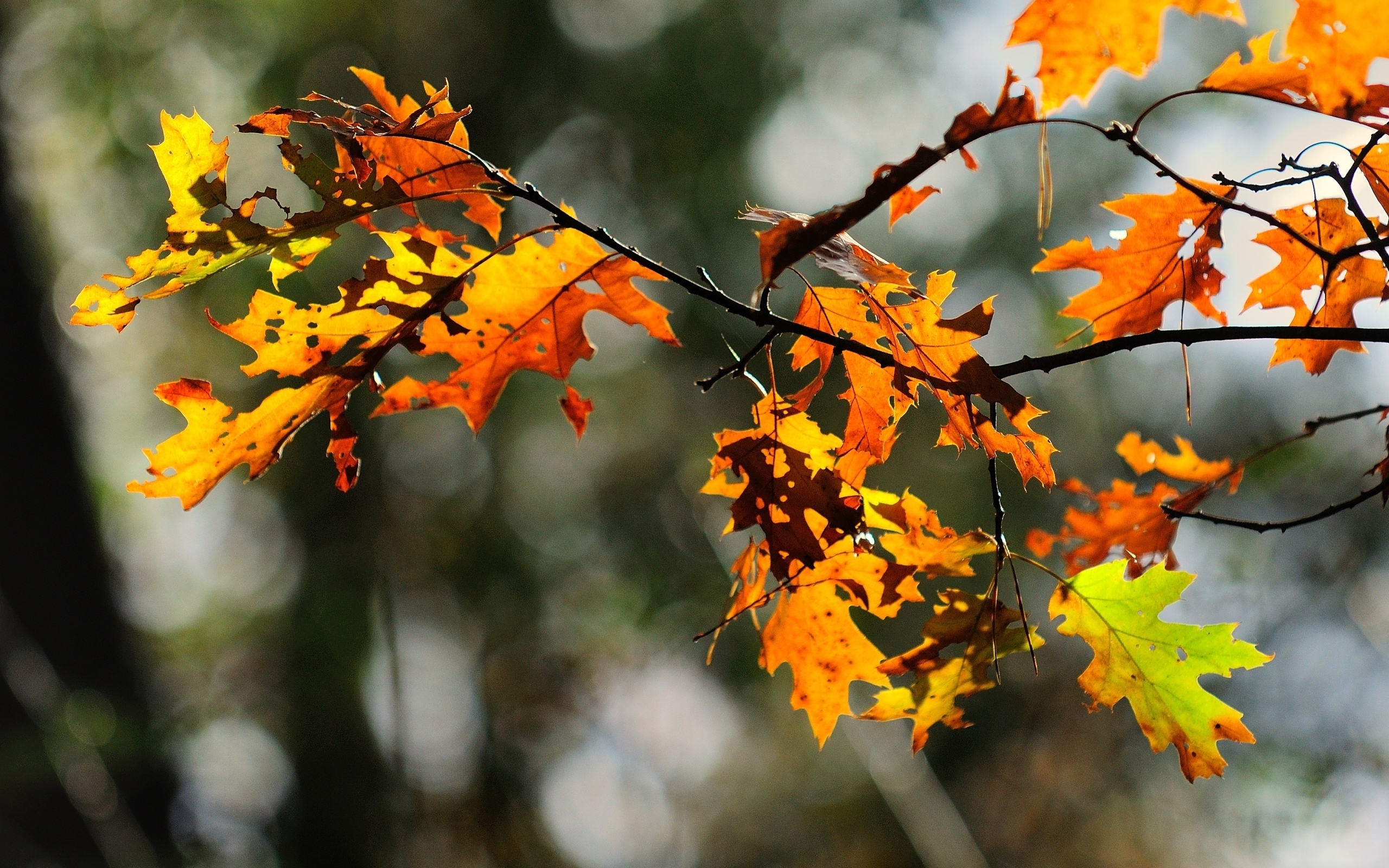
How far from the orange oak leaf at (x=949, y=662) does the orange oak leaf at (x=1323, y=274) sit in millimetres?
407

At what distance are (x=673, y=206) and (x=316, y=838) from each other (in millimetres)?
4724

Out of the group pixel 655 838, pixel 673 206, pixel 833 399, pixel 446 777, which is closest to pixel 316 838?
pixel 446 777

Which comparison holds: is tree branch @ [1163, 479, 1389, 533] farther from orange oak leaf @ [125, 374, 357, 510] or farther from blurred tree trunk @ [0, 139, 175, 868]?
blurred tree trunk @ [0, 139, 175, 868]

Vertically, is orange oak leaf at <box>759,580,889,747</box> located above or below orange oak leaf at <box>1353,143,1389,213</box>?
below

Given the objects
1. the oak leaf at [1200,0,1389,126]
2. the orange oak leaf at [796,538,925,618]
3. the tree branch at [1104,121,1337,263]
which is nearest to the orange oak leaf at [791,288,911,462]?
the orange oak leaf at [796,538,925,618]

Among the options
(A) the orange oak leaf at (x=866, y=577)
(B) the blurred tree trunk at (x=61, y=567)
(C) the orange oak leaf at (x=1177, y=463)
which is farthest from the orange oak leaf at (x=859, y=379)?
(B) the blurred tree trunk at (x=61, y=567)

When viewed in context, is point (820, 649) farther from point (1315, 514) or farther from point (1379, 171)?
point (1379, 171)

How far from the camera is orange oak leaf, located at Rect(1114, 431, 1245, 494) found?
1.16m

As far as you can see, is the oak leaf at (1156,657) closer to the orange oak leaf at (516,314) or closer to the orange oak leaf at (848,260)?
the orange oak leaf at (848,260)

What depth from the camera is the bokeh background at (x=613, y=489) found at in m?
5.12

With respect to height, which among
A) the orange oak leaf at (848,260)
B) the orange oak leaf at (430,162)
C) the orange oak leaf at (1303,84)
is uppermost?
the orange oak leaf at (1303,84)

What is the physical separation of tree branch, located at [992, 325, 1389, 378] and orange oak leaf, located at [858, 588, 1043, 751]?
33cm

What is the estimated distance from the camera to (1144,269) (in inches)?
33.6

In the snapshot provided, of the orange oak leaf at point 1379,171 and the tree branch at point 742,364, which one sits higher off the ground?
the orange oak leaf at point 1379,171
